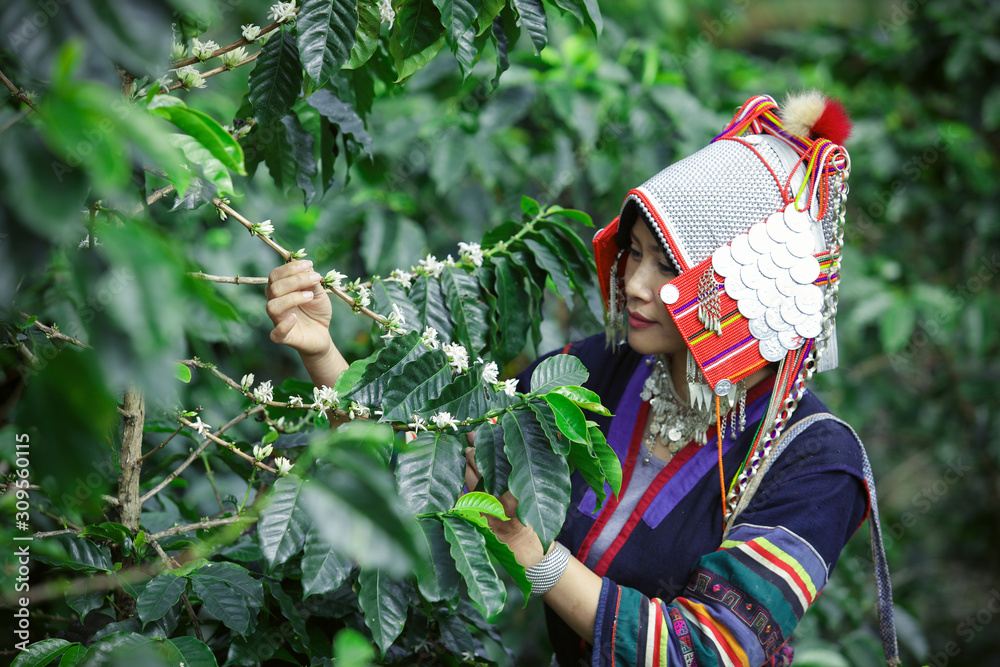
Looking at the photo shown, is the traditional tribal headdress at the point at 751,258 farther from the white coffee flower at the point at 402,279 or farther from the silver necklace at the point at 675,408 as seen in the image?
the white coffee flower at the point at 402,279

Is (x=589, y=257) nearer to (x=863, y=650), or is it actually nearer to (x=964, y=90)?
(x=863, y=650)

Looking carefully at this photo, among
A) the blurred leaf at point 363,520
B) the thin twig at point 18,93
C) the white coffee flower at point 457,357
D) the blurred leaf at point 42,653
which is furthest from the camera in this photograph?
the white coffee flower at point 457,357

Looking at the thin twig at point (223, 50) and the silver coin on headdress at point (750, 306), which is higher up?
the thin twig at point (223, 50)

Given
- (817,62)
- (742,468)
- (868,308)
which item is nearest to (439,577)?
(742,468)

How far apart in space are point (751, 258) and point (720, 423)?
0.27 m

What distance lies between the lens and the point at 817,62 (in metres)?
3.11

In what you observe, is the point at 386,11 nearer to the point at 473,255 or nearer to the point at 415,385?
the point at 473,255

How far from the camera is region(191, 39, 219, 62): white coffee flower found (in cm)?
88

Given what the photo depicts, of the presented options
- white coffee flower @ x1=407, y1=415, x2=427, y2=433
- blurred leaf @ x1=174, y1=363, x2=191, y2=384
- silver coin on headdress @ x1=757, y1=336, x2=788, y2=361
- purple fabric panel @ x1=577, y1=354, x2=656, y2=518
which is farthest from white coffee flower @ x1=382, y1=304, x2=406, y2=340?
silver coin on headdress @ x1=757, y1=336, x2=788, y2=361

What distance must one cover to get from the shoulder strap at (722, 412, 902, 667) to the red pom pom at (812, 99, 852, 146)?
47cm

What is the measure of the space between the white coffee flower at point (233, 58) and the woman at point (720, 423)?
27 centimetres

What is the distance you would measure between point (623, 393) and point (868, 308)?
160 centimetres

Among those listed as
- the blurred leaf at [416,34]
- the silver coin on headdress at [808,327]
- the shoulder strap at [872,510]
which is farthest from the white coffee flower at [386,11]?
the shoulder strap at [872,510]

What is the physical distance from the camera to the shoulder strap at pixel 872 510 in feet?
3.82
